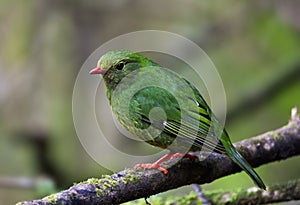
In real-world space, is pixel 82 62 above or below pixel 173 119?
Result: above

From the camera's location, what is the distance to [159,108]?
3568 mm

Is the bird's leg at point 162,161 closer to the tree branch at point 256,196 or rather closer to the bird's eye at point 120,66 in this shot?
the tree branch at point 256,196

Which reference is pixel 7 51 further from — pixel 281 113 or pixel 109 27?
pixel 281 113

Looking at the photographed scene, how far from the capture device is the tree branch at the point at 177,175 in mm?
2652

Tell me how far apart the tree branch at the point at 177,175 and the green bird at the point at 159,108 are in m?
0.13

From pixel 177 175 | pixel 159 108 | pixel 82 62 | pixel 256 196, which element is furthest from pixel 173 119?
pixel 82 62

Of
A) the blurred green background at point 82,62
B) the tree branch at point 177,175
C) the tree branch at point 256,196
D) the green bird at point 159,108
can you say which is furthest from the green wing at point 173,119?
the blurred green background at point 82,62

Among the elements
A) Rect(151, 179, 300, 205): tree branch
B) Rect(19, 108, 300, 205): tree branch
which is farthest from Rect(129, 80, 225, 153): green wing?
Rect(151, 179, 300, 205): tree branch

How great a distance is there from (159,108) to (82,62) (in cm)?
388

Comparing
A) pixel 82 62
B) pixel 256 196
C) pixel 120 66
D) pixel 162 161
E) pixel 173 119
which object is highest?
pixel 82 62

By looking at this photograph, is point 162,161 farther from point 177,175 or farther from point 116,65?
point 116,65

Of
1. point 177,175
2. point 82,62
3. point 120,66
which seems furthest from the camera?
point 82,62

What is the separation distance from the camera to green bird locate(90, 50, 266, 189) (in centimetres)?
350

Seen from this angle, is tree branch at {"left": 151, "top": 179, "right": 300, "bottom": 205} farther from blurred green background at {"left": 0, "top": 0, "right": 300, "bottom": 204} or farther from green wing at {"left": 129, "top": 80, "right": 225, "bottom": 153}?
blurred green background at {"left": 0, "top": 0, "right": 300, "bottom": 204}
